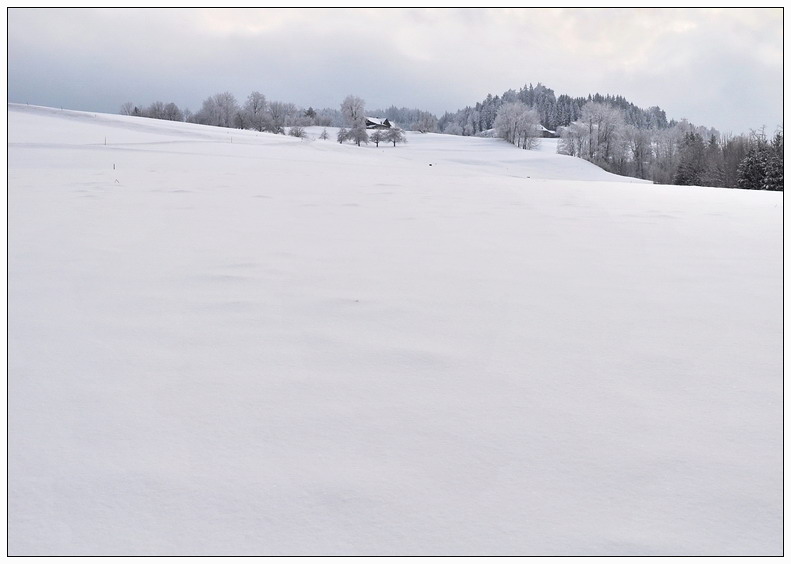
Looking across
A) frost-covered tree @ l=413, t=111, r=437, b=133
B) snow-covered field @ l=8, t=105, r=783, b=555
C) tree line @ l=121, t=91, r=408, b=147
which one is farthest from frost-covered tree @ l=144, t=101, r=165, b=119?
snow-covered field @ l=8, t=105, r=783, b=555

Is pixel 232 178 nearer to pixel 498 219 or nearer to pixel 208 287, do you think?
pixel 498 219

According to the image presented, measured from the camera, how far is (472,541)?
112 centimetres

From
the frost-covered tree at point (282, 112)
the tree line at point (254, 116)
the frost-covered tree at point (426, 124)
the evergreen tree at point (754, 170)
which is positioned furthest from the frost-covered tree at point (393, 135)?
the frost-covered tree at point (426, 124)

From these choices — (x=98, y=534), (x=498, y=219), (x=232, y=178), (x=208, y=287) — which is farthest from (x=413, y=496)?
(x=232, y=178)

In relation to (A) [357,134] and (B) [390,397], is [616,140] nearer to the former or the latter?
(A) [357,134]

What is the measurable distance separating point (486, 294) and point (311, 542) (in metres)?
1.71

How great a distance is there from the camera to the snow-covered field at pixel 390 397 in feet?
3.81

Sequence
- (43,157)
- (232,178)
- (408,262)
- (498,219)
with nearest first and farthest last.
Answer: (408,262), (498,219), (232,178), (43,157)

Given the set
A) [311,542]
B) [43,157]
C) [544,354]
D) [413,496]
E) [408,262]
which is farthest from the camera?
[43,157]

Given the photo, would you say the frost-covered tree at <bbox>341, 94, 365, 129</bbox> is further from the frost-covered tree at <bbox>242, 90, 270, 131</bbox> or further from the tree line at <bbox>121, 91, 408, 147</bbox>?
the frost-covered tree at <bbox>242, 90, 270, 131</bbox>

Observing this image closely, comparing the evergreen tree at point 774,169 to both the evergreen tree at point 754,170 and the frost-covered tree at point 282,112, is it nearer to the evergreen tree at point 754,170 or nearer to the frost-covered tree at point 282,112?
the evergreen tree at point 754,170

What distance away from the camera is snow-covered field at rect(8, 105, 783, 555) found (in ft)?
3.81

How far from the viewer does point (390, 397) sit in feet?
5.40

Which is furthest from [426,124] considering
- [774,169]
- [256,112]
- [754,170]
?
[774,169]
